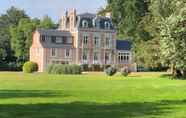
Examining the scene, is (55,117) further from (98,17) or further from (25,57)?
(25,57)

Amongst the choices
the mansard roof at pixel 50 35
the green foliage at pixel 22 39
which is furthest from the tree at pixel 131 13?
the green foliage at pixel 22 39

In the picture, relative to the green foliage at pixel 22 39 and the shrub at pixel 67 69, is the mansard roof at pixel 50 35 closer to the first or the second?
the green foliage at pixel 22 39

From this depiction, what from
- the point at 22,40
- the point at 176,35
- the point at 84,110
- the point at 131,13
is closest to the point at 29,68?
the point at 131,13

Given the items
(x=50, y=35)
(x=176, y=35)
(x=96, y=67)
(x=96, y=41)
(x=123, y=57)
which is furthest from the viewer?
(x=123, y=57)

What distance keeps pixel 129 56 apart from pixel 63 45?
50.4 ft

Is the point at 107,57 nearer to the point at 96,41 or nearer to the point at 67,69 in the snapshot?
the point at 96,41

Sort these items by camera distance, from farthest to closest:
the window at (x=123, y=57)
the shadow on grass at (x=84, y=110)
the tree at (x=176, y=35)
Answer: the window at (x=123, y=57) < the tree at (x=176, y=35) < the shadow on grass at (x=84, y=110)

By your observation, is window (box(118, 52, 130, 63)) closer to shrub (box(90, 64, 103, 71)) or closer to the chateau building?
the chateau building

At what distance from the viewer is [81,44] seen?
11638cm

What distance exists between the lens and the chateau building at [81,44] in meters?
113

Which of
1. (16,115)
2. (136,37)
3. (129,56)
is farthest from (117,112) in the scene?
(129,56)

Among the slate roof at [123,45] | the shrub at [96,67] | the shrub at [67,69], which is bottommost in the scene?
the shrub at [67,69]

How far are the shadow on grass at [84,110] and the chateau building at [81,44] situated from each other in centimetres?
8758

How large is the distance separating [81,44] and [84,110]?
95.3 m
